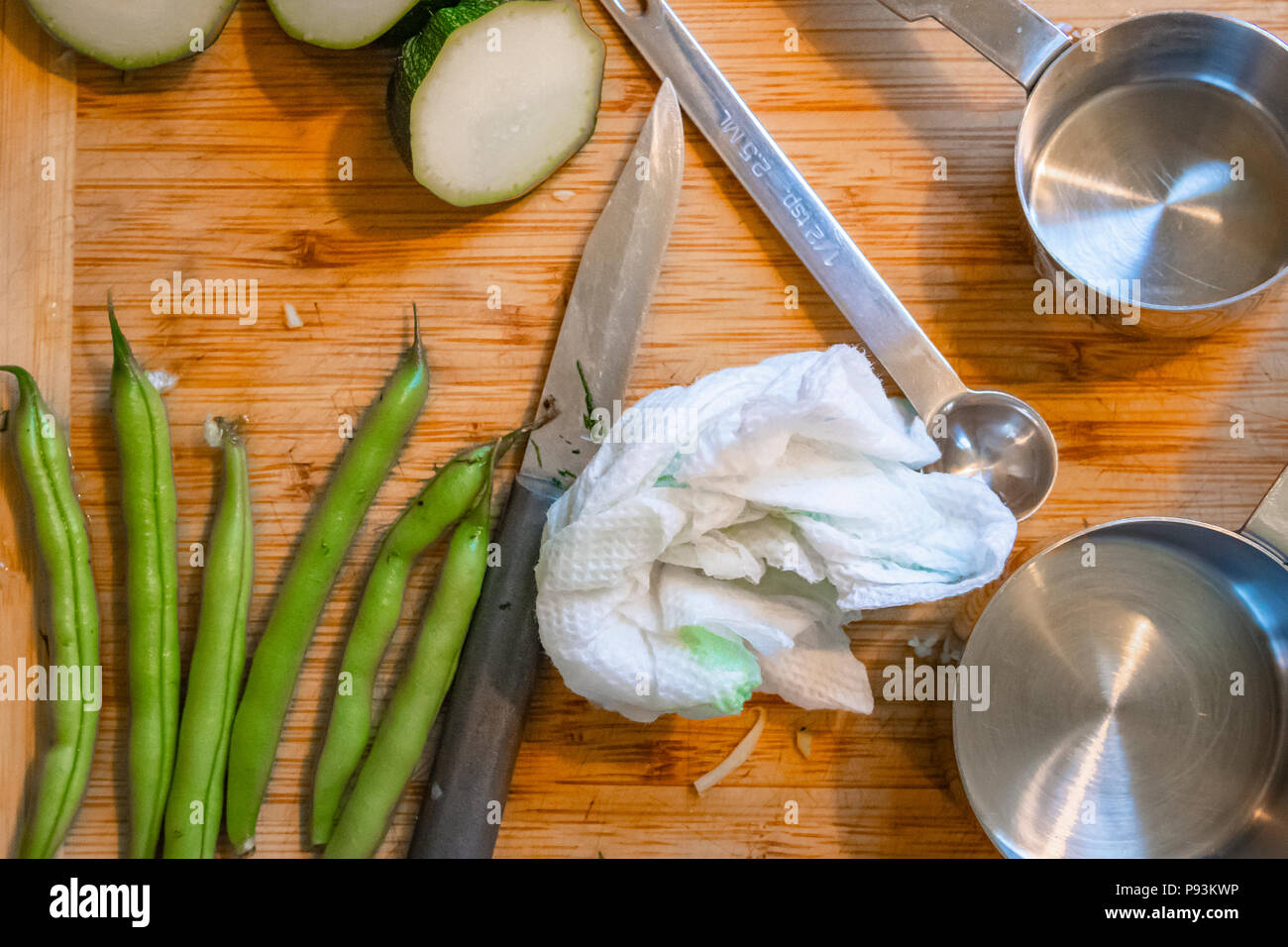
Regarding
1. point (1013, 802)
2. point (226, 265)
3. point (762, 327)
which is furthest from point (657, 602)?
point (226, 265)

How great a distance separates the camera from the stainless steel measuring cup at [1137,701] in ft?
4.32

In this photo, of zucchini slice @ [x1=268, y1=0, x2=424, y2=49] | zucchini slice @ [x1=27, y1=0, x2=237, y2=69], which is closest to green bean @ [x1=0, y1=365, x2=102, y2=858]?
zucchini slice @ [x1=27, y1=0, x2=237, y2=69]

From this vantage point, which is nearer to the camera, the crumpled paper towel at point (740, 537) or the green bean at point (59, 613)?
the crumpled paper towel at point (740, 537)

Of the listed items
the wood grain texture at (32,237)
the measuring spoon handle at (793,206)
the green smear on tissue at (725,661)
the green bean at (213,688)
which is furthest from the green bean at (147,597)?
the measuring spoon handle at (793,206)

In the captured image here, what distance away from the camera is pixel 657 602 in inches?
51.0

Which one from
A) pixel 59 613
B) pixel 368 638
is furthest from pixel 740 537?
pixel 59 613

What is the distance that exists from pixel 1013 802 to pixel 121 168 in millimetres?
1619

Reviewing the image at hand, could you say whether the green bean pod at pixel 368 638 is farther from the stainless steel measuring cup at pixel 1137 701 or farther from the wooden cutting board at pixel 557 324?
the stainless steel measuring cup at pixel 1137 701

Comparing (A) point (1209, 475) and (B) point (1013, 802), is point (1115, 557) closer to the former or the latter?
(A) point (1209, 475)

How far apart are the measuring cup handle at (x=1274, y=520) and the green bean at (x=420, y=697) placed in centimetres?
104

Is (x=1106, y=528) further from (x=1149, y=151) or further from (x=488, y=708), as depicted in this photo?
(x=488, y=708)

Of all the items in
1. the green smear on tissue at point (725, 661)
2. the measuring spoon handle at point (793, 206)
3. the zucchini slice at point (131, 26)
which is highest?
the zucchini slice at point (131, 26)

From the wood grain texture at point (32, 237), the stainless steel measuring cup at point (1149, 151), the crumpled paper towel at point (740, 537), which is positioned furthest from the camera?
the wood grain texture at point (32, 237)

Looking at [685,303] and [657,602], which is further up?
[685,303]
